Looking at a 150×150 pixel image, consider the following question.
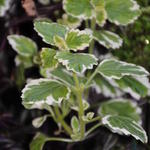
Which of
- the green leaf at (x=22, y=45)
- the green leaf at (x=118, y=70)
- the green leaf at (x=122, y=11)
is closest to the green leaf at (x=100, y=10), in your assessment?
the green leaf at (x=122, y=11)

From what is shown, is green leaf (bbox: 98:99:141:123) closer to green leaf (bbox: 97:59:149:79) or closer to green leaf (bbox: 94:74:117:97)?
green leaf (bbox: 94:74:117:97)

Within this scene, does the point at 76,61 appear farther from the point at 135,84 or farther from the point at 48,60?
the point at 135,84

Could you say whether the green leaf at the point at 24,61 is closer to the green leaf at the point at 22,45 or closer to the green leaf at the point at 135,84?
the green leaf at the point at 22,45

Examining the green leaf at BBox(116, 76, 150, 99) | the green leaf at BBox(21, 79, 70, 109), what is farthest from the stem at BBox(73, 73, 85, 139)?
the green leaf at BBox(116, 76, 150, 99)

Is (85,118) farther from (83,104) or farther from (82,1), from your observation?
(82,1)

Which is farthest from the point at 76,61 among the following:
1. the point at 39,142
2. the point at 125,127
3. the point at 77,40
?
the point at 39,142

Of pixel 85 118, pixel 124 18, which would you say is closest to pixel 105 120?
pixel 85 118
